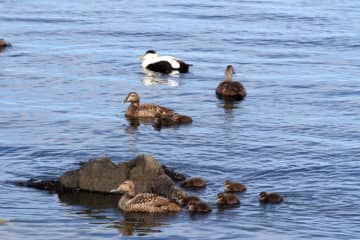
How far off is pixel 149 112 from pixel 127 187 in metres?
7.30

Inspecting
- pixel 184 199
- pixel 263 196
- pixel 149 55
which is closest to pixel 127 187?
pixel 184 199

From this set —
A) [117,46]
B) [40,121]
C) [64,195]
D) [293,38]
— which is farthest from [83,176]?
[293,38]

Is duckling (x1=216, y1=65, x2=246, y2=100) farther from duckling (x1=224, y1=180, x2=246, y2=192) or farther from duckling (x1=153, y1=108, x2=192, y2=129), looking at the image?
duckling (x1=224, y1=180, x2=246, y2=192)

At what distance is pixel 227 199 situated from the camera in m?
Result: 18.9

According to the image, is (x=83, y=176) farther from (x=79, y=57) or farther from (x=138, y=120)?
(x=79, y=57)

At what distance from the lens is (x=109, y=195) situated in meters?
20.1

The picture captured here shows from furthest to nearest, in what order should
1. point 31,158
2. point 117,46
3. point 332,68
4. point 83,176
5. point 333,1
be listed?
point 333,1 < point 117,46 < point 332,68 < point 31,158 < point 83,176

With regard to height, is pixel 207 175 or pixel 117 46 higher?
pixel 117 46

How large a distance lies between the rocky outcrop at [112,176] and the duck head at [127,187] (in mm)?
362

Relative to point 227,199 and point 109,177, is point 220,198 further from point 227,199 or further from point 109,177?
point 109,177

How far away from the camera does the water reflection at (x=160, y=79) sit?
31.4m

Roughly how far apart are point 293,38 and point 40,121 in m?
14.9

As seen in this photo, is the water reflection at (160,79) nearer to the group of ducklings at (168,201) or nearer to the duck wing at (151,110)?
the duck wing at (151,110)

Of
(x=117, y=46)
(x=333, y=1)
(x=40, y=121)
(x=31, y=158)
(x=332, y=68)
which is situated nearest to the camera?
(x=31, y=158)
